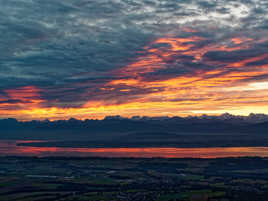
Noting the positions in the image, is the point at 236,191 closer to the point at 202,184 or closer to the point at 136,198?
the point at 202,184

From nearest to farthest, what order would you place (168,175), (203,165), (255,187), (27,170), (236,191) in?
1. (236,191)
2. (255,187)
3. (168,175)
4. (27,170)
5. (203,165)

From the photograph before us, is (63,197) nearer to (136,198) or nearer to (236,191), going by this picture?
(136,198)

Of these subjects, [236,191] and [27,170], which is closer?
[236,191]

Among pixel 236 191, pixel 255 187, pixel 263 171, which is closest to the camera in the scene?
pixel 236 191

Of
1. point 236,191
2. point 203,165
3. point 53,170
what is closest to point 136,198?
point 236,191

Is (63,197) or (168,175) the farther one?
(168,175)

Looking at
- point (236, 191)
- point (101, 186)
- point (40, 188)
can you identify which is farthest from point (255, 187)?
point (40, 188)
